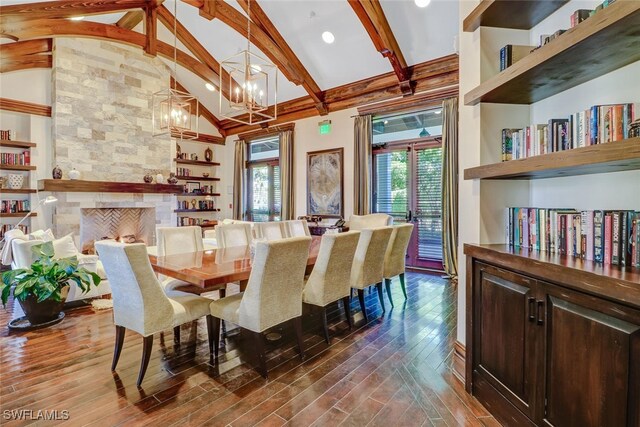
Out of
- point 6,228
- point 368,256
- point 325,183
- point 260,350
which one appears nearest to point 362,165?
point 325,183

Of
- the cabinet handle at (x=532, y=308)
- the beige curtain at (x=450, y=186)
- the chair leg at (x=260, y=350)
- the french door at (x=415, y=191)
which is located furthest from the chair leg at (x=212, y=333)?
the french door at (x=415, y=191)

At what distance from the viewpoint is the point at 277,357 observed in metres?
2.58

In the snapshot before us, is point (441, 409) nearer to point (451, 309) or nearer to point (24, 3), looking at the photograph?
point (451, 309)

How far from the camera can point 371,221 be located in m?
4.96

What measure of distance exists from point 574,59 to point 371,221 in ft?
11.8

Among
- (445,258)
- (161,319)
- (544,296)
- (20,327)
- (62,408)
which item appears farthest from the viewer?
(445,258)

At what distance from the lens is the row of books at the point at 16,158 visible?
5.56m

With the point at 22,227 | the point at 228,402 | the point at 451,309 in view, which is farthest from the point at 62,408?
the point at 22,227

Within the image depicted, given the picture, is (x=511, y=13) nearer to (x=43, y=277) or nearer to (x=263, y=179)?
(x=43, y=277)

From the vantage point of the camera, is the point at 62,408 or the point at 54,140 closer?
the point at 62,408

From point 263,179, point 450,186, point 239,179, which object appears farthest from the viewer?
point 239,179

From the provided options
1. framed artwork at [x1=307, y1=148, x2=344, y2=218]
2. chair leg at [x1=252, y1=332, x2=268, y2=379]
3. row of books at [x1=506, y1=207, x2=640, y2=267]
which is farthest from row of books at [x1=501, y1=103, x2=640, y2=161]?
framed artwork at [x1=307, y1=148, x2=344, y2=218]

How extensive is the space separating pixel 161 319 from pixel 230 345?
79 cm

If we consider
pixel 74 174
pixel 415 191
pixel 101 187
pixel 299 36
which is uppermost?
pixel 299 36
